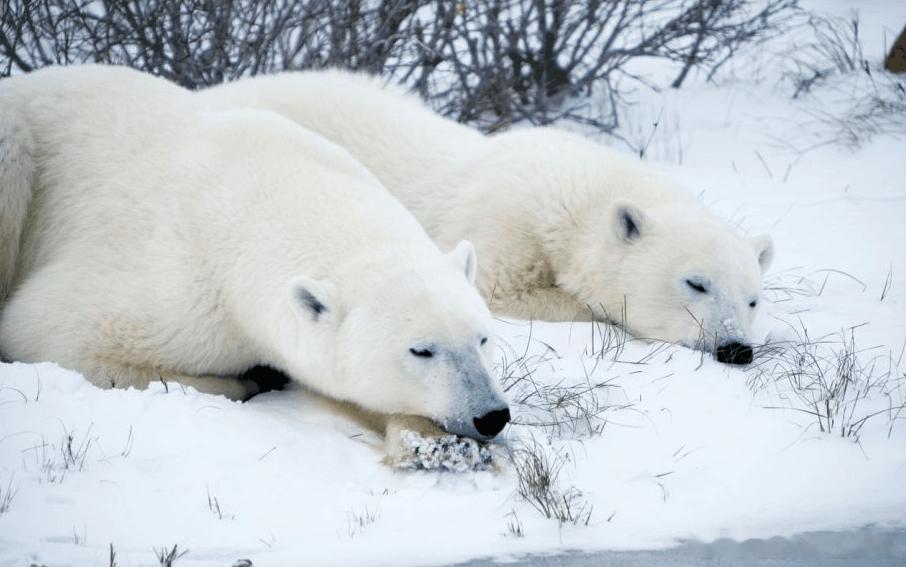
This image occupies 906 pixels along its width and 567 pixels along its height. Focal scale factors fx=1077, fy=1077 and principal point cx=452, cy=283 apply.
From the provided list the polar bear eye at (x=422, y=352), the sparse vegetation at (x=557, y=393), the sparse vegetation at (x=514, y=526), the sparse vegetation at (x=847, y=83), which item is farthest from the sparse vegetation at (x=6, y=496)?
the sparse vegetation at (x=847, y=83)

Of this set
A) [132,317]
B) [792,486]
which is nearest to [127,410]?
[132,317]

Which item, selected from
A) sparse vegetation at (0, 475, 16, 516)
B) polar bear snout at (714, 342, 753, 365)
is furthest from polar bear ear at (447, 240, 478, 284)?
sparse vegetation at (0, 475, 16, 516)

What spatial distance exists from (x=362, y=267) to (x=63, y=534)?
1423 millimetres

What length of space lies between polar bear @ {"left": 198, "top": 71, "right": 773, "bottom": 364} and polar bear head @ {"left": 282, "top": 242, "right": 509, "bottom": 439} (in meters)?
1.49

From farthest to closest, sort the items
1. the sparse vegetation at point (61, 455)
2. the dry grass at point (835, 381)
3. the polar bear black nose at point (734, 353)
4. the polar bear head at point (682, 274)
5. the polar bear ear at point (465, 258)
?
the polar bear head at point (682, 274), the polar bear black nose at point (734, 353), the polar bear ear at point (465, 258), the dry grass at point (835, 381), the sparse vegetation at point (61, 455)

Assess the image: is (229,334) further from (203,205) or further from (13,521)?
(13,521)

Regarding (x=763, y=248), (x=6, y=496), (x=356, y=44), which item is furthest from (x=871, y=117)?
(x=6, y=496)

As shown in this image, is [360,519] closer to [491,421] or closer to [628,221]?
[491,421]

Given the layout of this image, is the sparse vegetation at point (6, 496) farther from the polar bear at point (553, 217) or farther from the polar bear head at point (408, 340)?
the polar bear at point (553, 217)

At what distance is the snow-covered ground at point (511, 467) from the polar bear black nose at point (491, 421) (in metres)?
0.15

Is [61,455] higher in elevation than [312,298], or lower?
lower

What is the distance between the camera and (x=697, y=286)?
5078mm

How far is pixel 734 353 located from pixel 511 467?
151cm

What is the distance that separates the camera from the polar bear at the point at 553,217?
5.08 metres
